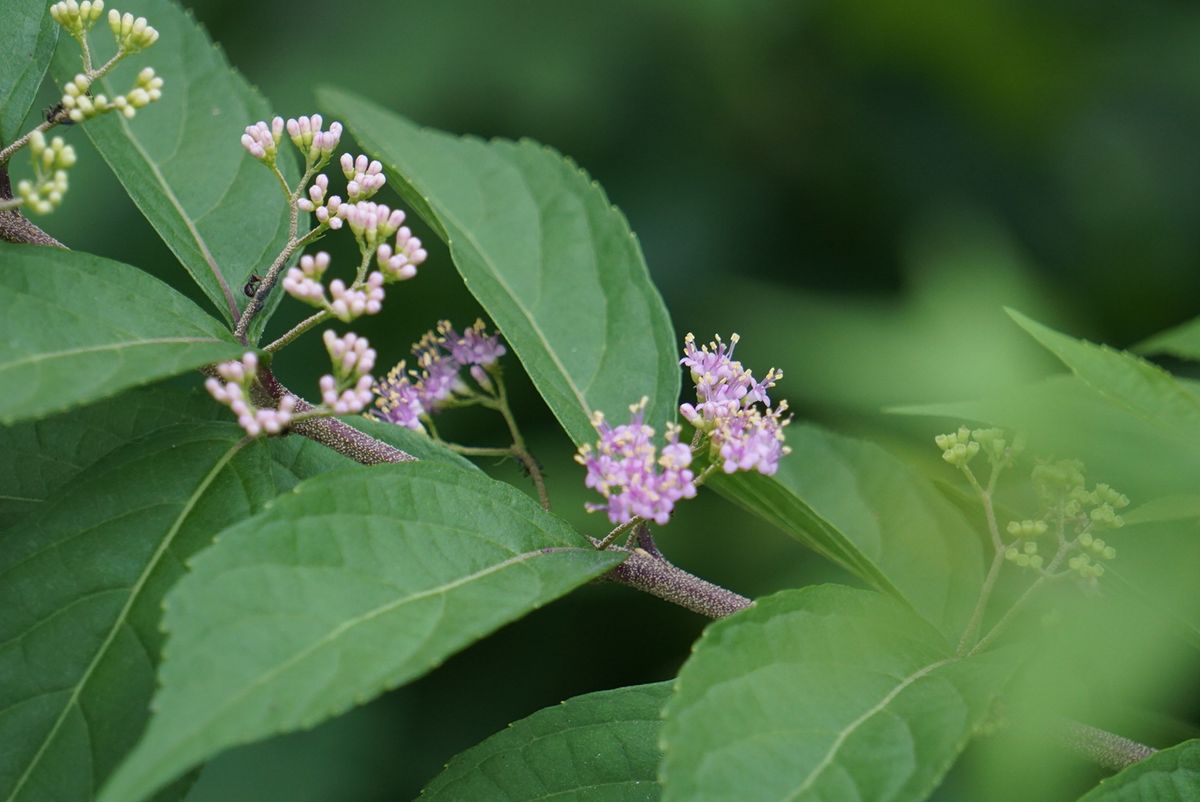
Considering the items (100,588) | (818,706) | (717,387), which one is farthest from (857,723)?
(100,588)

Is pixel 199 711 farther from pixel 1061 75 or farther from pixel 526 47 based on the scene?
pixel 1061 75

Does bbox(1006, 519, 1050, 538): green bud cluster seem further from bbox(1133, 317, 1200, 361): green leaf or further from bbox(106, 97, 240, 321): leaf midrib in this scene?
bbox(106, 97, 240, 321): leaf midrib

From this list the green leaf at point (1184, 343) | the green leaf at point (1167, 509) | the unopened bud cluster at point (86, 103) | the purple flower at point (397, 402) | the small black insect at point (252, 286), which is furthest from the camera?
the purple flower at point (397, 402)

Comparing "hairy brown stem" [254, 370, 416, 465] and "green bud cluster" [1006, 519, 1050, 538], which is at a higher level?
"green bud cluster" [1006, 519, 1050, 538]

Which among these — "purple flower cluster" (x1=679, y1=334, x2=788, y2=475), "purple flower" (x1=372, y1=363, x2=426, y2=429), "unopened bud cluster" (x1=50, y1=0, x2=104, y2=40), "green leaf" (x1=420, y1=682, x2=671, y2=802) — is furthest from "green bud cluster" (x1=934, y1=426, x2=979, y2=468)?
"unopened bud cluster" (x1=50, y1=0, x2=104, y2=40)

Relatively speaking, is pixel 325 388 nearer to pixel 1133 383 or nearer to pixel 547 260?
pixel 547 260

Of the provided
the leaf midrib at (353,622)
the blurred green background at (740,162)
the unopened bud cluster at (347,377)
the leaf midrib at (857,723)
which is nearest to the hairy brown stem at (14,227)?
the unopened bud cluster at (347,377)

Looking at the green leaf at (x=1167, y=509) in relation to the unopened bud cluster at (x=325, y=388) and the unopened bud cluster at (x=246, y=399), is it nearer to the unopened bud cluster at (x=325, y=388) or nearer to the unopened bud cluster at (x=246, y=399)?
the unopened bud cluster at (x=325, y=388)
